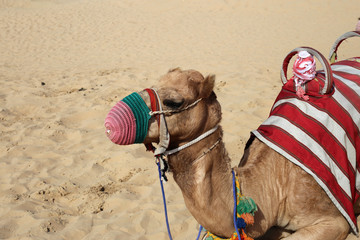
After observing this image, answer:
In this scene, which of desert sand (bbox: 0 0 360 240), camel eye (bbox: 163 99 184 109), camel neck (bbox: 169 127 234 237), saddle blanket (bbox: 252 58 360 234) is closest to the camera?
camel eye (bbox: 163 99 184 109)

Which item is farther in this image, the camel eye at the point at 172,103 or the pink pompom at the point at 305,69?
the pink pompom at the point at 305,69

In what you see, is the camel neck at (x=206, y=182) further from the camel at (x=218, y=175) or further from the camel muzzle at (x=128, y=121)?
the camel muzzle at (x=128, y=121)

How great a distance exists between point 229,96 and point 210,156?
4610 mm

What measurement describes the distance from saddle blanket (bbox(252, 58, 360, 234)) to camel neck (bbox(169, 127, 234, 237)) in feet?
1.76

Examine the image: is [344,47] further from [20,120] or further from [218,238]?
[218,238]

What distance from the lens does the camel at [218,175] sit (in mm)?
2051

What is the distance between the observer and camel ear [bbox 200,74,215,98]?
202cm

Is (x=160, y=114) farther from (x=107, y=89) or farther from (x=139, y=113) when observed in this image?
(x=107, y=89)

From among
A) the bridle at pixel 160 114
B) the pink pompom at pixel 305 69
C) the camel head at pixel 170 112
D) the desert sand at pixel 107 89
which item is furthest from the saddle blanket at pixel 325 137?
the desert sand at pixel 107 89

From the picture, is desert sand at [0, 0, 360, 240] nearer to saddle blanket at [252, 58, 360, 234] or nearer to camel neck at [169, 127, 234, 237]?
camel neck at [169, 127, 234, 237]

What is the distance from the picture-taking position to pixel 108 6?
21.2 m

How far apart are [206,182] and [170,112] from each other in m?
0.45

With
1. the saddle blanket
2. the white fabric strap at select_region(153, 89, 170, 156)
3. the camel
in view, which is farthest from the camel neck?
the saddle blanket

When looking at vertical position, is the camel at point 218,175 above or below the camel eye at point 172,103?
below
